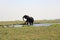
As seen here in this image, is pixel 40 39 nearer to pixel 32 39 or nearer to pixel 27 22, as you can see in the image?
pixel 32 39

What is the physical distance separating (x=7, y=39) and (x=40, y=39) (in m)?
2.50

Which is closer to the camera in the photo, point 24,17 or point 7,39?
point 7,39

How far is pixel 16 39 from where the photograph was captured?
1538 cm

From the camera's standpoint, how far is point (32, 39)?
1530 centimetres

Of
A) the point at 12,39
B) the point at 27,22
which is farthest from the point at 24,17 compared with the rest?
the point at 12,39

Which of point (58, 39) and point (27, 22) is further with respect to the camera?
point (27, 22)

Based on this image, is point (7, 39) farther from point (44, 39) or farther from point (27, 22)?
point (27, 22)

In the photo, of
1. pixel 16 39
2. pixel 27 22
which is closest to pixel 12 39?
pixel 16 39

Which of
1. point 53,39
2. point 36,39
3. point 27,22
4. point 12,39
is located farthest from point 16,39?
point 27,22

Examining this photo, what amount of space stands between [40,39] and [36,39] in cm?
31

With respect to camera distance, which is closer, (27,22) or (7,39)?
(7,39)

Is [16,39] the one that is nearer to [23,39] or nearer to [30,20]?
[23,39]

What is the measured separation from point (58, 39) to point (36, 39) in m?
1.64

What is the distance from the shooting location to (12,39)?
15.4 meters
